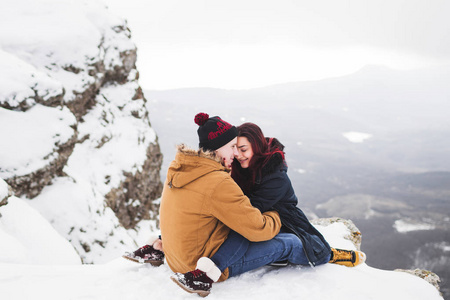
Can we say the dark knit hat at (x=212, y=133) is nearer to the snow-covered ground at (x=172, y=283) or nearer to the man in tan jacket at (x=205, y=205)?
the man in tan jacket at (x=205, y=205)

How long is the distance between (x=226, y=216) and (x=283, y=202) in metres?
1.17

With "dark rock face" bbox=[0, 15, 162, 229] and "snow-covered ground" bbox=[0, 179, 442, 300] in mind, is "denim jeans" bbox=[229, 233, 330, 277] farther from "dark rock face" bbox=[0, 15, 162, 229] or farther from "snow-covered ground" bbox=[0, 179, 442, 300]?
"dark rock face" bbox=[0, 15, 162, 229]

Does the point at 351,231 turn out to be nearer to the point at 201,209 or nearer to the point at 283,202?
the point at 283,202

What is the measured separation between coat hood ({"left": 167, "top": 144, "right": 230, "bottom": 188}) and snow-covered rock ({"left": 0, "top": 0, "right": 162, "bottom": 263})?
7.43 metres

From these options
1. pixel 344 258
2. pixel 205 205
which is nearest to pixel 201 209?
pixel 205 205

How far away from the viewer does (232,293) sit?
3096 mm

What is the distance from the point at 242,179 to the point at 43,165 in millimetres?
7898

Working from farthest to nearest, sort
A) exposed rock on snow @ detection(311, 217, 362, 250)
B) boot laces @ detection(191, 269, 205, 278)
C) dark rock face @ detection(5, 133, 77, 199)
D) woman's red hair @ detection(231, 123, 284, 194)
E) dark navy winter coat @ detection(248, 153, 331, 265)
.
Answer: dark rock face @ detection(5, 133, 77, 199)
exposed rock on snow @ detection(311, 217, 362, 250)
woman's red hair @ detection(231, 123, 284, 194)
dark navy winter coat @ detection(248, 153, 331, 265)
boot laces @ detection(191, 269, 205, 278)

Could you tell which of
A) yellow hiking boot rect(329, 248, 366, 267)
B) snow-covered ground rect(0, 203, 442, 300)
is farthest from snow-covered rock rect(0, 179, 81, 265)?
yellow hiking boot rect(329, 248, 366, 267)

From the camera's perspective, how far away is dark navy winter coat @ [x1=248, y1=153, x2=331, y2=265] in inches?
136

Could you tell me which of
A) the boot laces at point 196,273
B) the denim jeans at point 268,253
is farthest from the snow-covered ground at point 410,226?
the boot laces at point 196,273

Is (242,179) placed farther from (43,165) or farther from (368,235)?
(368,235)

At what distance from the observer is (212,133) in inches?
120

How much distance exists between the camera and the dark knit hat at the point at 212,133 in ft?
10.1
